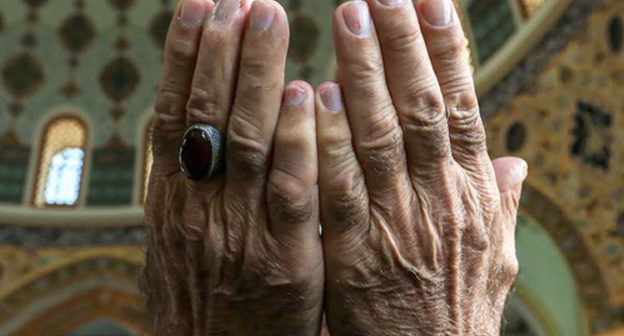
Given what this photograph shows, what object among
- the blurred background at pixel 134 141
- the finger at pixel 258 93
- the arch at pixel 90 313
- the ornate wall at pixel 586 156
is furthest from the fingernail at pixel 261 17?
the arch at pixel 90 313

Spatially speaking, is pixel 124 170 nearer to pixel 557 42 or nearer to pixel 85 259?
pixel 85 259

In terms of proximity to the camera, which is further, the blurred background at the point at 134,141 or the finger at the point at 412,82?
the blurred background at the point at 134,141

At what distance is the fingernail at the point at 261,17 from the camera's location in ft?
Result: 3.86

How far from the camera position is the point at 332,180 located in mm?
1204

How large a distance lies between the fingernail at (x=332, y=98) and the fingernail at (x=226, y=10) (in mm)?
181

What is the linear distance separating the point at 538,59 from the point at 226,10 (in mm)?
5277

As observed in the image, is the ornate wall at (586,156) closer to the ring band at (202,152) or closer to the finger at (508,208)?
the finger at (508,208)

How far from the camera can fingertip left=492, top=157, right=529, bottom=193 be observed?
1.50 metres

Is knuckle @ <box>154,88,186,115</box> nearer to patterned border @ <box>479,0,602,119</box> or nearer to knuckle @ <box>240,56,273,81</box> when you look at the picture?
knuckle @ <box>240,56,273,81</box>

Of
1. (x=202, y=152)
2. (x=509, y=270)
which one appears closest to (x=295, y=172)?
(x=202, y=152)

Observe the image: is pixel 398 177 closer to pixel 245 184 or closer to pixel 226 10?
pixel 245 184

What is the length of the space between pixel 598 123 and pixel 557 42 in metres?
0.91

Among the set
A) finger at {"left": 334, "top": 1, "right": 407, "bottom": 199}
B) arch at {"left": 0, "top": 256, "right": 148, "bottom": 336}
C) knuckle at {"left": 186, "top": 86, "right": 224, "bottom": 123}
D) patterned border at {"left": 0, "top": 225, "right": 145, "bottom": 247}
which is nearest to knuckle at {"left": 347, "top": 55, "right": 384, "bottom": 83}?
finger at {"left": 334, "top": 1, "right": 407, "bottom": 199}

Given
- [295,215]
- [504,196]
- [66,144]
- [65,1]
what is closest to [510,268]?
[504,196]
